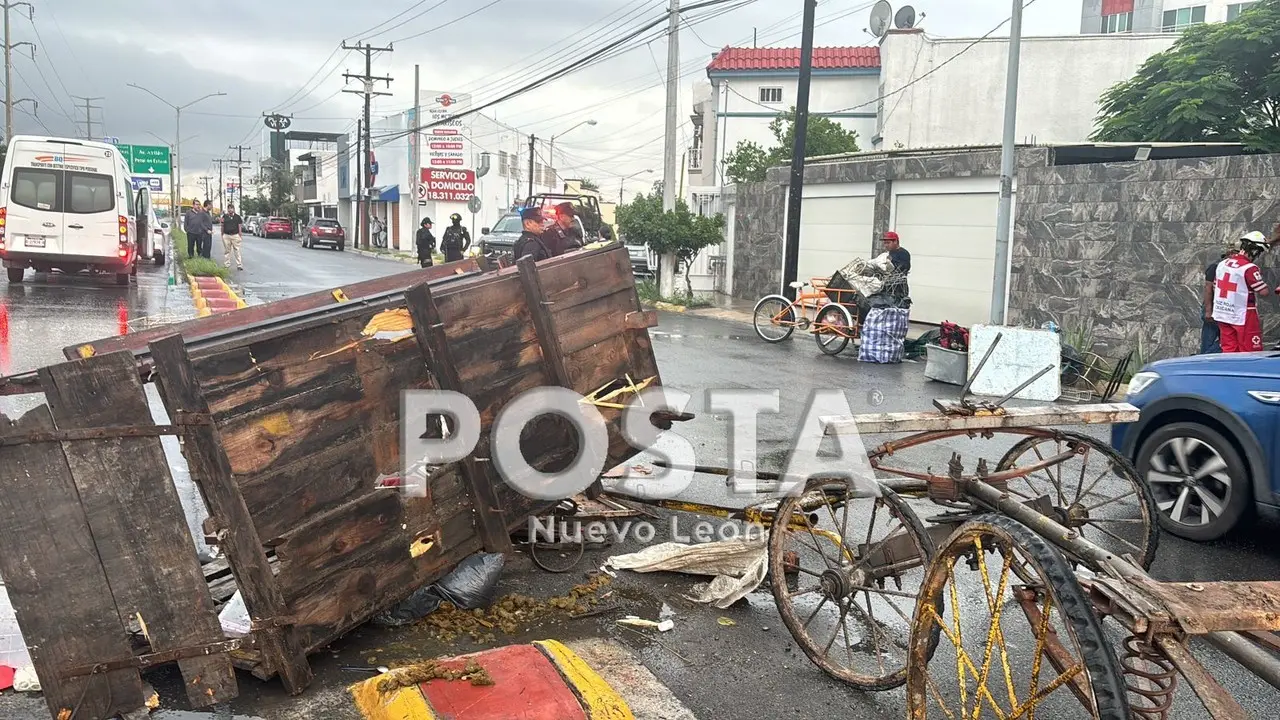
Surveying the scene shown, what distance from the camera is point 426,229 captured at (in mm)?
23578

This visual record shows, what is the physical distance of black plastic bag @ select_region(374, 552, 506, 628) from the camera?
422 cm

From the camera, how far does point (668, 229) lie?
21.1m

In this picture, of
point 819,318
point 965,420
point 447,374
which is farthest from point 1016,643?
point 819,318

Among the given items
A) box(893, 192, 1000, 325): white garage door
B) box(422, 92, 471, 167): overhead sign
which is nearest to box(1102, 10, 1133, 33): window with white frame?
box(422, 92, 471, 167): overhead sign

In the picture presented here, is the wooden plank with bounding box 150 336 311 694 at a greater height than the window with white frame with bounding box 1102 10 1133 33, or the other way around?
the window with white frame with bounding box 1102 10 1133 33

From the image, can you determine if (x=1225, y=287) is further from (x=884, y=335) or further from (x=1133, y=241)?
(x=884, y=335)

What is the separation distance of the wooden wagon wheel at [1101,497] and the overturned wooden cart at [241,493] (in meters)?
2.67

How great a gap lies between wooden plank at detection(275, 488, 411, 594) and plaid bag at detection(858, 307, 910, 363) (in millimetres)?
10429

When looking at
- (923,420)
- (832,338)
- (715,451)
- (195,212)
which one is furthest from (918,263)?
(195,212)

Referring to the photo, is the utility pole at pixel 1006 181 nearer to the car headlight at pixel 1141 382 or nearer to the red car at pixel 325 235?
the car headlight at pixel 1141 382

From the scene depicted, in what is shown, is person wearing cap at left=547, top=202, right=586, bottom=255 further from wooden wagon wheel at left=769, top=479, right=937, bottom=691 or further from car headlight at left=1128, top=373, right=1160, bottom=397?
wooden wagon wheel at left=769, top=479, right=937, bottom=691

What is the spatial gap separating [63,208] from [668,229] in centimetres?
1223

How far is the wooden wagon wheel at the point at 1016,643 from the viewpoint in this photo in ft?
7.39

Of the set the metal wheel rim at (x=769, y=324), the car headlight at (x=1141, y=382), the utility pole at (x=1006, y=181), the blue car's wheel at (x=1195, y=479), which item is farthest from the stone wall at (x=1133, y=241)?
the blue car's wheel at (x=1195, y=479)
